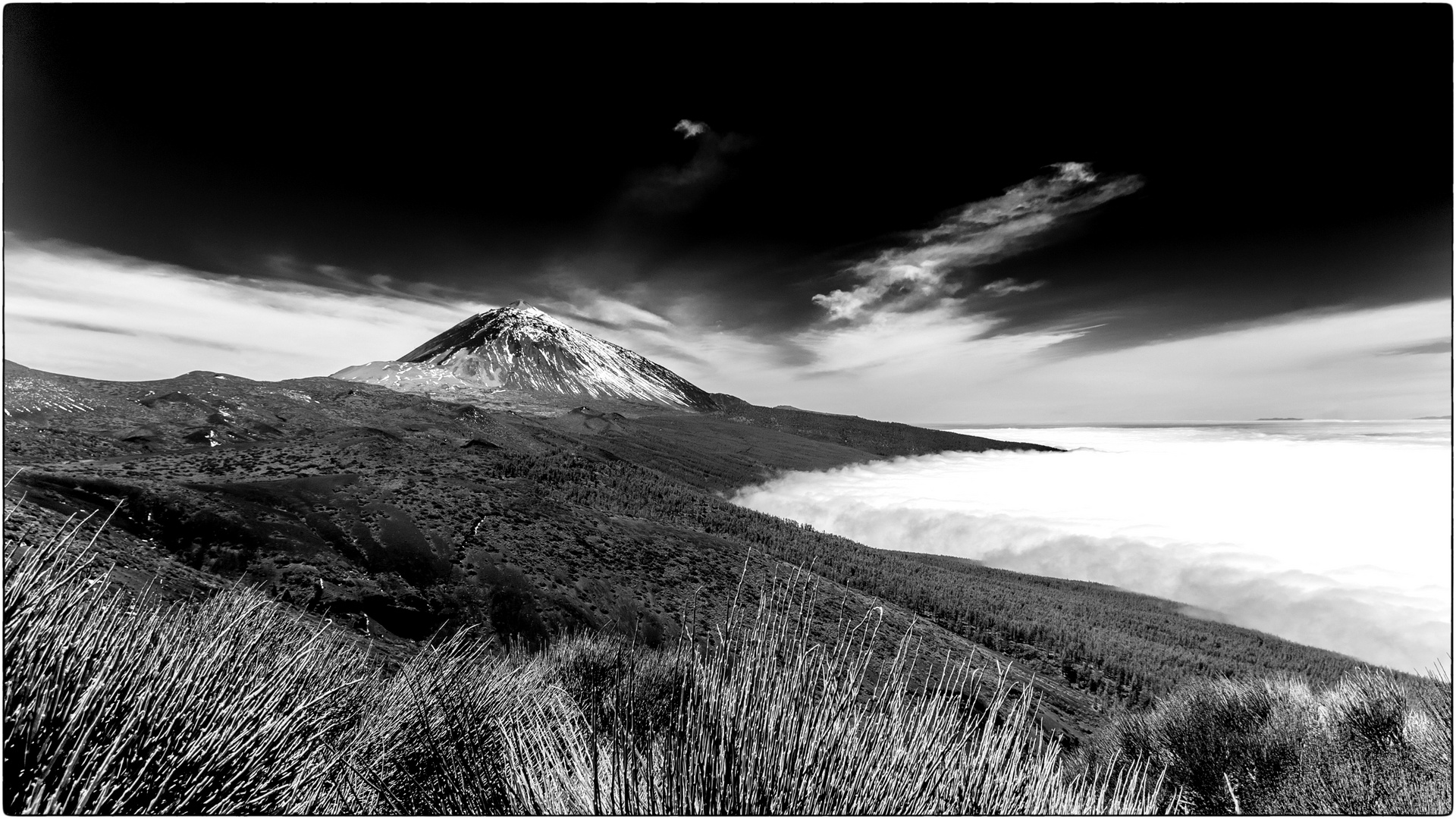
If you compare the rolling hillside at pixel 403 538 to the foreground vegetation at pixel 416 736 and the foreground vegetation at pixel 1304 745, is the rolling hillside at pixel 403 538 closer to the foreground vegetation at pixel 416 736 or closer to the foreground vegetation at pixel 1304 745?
the foreground vegetation at pixel 416 736

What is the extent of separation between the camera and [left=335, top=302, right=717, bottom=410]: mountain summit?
126 meters

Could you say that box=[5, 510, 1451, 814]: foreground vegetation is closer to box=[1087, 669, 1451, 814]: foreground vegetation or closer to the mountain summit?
box=[1087, 669, 1451, 814]: foreground vegetation

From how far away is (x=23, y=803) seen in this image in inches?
51.5

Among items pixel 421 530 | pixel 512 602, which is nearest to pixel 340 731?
pixel 512 602

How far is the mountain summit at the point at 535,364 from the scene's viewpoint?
12625cm

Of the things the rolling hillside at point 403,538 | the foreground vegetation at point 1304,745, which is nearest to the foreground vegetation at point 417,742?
the rolling hillside at point 403,538

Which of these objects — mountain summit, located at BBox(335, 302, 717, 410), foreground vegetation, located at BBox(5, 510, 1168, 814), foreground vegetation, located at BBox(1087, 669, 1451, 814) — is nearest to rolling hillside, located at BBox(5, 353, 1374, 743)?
foreground vegetation, located at BBox(5, 510, 1168, 814)

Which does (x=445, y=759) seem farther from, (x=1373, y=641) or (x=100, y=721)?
(x=1373, y=641)

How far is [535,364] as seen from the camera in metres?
142

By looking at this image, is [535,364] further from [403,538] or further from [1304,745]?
[1304,745]

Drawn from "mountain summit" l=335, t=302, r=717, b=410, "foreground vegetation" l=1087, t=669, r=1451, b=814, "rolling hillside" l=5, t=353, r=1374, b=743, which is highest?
"mountain summit" l=335, t=302, r=717, b=410

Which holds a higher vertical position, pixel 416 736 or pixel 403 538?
pixel 403 538

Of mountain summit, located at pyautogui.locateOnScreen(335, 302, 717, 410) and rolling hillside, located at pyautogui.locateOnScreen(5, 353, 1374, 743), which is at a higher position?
mountain summit, located at pyautogui.locateOnScreen(335, 302, 717, 410)

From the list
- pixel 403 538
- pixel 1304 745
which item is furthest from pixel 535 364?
pixel 1304 745
